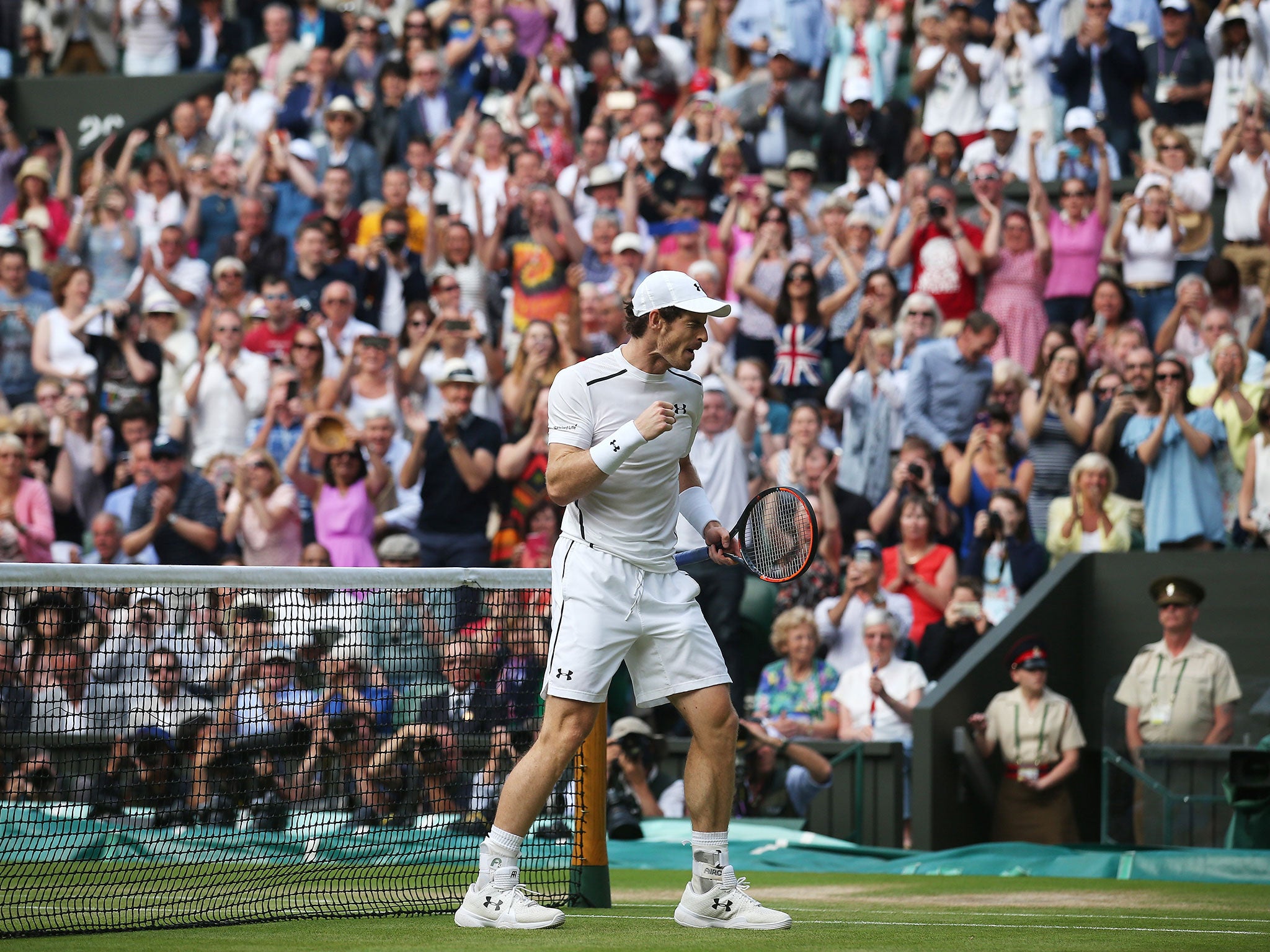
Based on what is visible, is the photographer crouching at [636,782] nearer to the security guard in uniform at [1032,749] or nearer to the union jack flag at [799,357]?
the security guard in uniform at [1032,749]

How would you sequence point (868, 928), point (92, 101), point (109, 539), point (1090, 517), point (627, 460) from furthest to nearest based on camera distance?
point (92, 101) < point (109, 539) < point (1090, 517) < point (868, 928) < point (627, 460)

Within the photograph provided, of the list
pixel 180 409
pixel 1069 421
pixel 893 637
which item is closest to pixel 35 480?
pixel 180 409

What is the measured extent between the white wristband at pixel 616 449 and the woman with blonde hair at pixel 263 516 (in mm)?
7655

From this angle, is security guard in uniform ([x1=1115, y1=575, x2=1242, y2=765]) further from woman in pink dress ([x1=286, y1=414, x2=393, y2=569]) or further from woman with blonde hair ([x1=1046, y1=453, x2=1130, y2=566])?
Answer: woman in pink dress ([x1=286, y1=414, x2=393, y2=569])

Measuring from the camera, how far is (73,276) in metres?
16.3

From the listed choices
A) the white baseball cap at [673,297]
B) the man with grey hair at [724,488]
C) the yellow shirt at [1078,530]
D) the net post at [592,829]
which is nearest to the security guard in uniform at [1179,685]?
the yellow shirt at [1078,530]

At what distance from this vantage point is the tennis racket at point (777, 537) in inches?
280

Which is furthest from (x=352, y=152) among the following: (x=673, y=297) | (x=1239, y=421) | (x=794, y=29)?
(x=673, y=297)

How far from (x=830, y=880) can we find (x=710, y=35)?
10399 millimetres

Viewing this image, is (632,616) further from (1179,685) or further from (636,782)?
(1179,685)

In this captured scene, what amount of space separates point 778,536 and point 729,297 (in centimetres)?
814

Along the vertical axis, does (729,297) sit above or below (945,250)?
below

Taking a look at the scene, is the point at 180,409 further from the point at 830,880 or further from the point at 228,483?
the point at 830,880

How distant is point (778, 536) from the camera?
23.7ft
